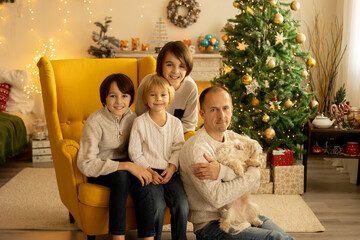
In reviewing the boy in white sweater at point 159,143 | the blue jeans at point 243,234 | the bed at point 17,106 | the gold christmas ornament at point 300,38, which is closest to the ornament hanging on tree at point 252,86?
the gold christmas ornament at point 300,38

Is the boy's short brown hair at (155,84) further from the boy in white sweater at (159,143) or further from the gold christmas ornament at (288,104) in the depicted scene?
the gold christmas ornament at (288,104)

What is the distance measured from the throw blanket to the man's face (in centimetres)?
274

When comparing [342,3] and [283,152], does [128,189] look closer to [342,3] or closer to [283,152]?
[283,152]

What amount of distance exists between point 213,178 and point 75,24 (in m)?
3.97

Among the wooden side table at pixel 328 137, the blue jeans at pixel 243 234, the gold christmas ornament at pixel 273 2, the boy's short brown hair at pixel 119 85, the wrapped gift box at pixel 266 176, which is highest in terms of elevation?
the gold christmas ornament at pixel 273 2

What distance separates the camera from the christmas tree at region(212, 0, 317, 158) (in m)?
3.27

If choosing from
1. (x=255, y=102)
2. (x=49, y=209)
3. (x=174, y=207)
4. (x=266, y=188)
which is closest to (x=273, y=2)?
(x=255, y=102)

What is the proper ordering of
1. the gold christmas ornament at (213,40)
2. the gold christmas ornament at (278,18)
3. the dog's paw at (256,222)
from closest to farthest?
the dog's paw at (256,222)
the gold christmas ornament at (278,18)
the gold christmas ornament at (213,40)

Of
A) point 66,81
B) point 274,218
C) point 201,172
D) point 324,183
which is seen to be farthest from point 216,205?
point 324,183

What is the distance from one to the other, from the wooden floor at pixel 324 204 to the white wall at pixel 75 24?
146 cm

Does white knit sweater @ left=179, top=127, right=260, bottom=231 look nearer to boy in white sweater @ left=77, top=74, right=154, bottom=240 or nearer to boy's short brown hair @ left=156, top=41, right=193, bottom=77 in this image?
boy in white sweater @ left=77, top=74, right=154, bottom=240

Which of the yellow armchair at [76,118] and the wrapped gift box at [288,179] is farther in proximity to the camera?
the wrapped gift box at [288,179]

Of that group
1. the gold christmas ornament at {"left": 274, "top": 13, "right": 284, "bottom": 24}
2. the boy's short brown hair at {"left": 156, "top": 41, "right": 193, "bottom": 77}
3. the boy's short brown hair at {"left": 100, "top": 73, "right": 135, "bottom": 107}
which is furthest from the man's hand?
the gold christmas ornament at {"left": 274, "top": 13, "right": 284, "bottom": 24}

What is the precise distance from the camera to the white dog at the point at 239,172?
1888 mm
